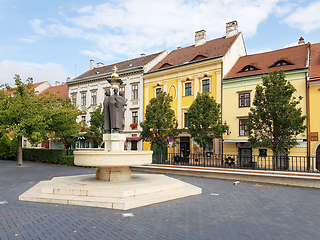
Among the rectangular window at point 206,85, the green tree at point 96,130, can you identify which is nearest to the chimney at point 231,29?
the rectangular window at point 206,85

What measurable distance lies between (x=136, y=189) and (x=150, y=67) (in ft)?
85.2

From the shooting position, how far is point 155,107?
23828 millimetres

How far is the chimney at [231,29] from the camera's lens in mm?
30669

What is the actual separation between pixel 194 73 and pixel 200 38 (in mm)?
6727

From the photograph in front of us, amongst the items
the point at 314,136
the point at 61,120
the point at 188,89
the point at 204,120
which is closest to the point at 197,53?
the point at 188,89

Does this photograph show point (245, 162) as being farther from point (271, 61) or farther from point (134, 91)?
point (134, 91)

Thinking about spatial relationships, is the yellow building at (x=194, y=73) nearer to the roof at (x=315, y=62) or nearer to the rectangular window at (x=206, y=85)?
the rectangular window at (x=206, y=85)

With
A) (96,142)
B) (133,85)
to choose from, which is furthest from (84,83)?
(96,142)

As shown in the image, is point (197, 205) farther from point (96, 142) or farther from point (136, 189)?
point (96, 142)

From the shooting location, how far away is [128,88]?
34.6 metres

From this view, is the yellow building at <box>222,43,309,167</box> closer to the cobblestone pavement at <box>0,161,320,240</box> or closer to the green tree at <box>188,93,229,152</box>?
the green tree at <box>188,93,229,152</box>

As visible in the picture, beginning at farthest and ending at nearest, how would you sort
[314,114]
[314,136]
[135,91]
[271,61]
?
[135,91] → [271,61] → [314,114] → [314,136]

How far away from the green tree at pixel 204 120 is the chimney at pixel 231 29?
477 inches

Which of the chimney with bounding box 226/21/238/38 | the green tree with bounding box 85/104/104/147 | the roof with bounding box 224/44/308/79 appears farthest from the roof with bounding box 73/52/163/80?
the roof with bounding box 224/44/308/79
